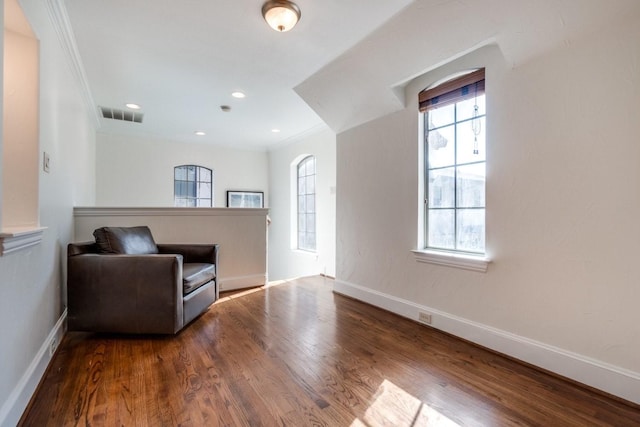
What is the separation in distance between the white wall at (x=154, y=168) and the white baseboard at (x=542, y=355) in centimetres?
468

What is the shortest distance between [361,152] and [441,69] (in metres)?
1.19

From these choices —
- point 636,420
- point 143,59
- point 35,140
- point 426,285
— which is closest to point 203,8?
point 143,59

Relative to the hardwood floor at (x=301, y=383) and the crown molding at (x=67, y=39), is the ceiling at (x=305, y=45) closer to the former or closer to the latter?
the crown molding at (x=67, y=39)

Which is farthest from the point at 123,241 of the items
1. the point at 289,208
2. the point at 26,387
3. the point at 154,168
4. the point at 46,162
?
the point at 289,208

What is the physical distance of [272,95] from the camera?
3680 millimetres

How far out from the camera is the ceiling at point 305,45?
1909mm

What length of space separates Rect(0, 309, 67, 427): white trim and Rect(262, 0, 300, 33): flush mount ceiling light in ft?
8.52

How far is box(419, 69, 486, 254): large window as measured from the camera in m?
2.42

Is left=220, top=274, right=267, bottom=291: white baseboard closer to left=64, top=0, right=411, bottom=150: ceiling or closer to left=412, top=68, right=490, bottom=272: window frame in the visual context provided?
left=412, top=68, right=490, bottom=272: window frame

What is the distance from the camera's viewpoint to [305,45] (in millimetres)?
2572

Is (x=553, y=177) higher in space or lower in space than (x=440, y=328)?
higher

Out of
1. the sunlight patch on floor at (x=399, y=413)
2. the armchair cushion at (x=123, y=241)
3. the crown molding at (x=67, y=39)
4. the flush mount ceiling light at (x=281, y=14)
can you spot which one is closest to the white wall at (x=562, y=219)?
the sunlight patch on floor at (x=399, y=413)

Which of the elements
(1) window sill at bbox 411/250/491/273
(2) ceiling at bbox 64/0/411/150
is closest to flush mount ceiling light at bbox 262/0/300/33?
(2) ceiling at bbox 64/0/411/150

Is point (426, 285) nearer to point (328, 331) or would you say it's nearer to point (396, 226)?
point (396, 226)
